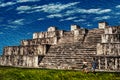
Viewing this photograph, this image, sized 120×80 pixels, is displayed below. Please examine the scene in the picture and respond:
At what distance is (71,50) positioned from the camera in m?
25.4

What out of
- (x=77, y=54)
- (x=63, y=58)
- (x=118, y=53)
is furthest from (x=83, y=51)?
(x=118, y=53)

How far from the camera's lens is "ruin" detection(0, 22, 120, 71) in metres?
21.6

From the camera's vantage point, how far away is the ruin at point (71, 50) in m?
21.6

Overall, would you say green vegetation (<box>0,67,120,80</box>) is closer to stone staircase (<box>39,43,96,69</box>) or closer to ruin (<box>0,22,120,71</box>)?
ruin (<box>0,22,120,71</box>)

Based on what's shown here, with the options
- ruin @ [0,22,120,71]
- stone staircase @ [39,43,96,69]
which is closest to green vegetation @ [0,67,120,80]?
ruin @ [0,22,120,71]

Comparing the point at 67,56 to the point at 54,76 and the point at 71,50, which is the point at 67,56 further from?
the point at 54,76

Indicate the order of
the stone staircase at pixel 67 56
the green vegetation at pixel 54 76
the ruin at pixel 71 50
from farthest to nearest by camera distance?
the stone staircase at pixel 67 56 < the ruin at pixel 71 50 < the green vegetation at pixel 54 76

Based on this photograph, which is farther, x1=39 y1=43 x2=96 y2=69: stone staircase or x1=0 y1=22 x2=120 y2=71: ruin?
x1=39 y1=43 x2=96 y2=69: stone staircase

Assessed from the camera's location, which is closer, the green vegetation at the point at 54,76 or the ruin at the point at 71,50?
the green vegetation at the point at 54,76

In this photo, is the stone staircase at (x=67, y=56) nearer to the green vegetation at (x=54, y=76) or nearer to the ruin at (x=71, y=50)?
the ruin at (x=71, y=50)

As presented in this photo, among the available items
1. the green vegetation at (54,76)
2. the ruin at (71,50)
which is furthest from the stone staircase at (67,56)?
the green vegetation at (54,76)

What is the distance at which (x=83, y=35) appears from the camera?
26797 mm

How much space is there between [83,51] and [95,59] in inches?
109

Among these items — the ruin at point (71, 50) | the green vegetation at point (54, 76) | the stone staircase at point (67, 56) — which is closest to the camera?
the green vegetation at point (54, 76)
